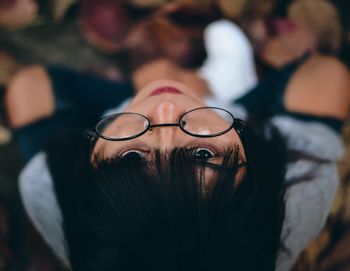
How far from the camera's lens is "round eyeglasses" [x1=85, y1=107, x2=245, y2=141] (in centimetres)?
74

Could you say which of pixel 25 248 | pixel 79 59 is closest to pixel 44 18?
pixel 79 59

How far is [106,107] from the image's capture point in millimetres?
1169

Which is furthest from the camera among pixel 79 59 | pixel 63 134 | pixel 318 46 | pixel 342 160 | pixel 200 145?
pixel 79 59

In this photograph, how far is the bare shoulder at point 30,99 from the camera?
1049mm

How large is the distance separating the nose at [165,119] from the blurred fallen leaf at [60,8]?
728mm

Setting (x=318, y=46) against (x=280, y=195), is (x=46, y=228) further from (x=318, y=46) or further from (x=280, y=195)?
(x=318, y=46)

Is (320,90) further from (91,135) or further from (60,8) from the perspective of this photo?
(60,8)

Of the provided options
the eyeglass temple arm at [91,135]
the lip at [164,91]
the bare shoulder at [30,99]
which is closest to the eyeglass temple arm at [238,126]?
the lip at [164,91]

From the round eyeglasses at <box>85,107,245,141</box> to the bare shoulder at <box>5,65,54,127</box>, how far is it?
272 millimetres

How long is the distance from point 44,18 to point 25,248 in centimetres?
64

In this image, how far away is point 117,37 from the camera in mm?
1359

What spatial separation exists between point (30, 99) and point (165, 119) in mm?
433

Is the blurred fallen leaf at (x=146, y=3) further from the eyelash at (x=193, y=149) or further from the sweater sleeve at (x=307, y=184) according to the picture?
the eyelash at (x=193, y=149)

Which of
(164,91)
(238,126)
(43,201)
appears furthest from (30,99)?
(238,126)
